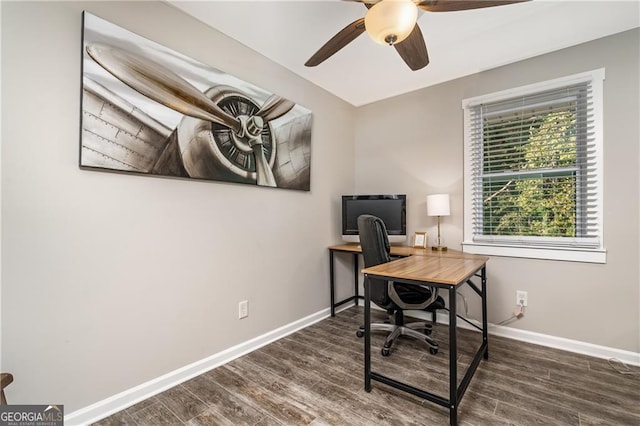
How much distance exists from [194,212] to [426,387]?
6.40ft

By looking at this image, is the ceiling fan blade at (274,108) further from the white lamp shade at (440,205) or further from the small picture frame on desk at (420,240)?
the small picture frame on desk at (420,240)

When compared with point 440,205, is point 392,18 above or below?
Result: above

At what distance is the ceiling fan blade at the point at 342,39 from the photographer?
157 cm

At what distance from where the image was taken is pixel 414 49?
68.6 inches

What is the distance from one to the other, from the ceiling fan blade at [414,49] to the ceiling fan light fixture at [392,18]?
0.78ft

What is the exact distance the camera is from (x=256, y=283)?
2.38 metres

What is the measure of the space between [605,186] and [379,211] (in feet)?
5.96

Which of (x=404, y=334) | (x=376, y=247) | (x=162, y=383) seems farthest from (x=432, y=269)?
(x=162, y=383)

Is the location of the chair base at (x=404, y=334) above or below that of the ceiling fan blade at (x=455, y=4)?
below

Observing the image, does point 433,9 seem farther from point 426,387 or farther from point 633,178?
point 426,387

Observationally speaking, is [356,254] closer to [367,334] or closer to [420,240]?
[420,240]

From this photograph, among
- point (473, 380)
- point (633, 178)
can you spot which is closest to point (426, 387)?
point (473, 380)

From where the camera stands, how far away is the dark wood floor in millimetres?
1530

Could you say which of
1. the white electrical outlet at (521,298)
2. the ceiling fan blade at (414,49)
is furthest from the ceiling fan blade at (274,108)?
the white electrical outlet at (521,298)
